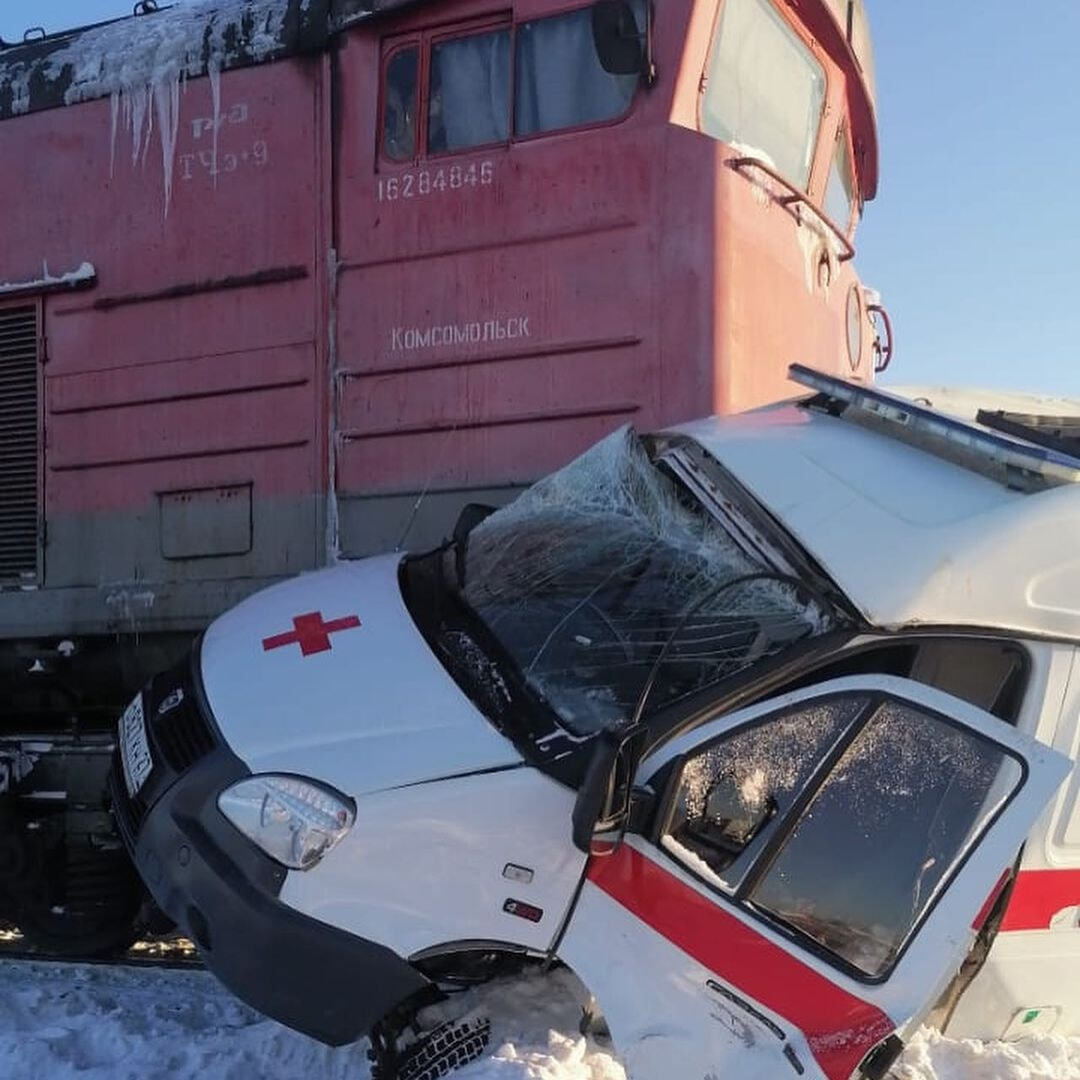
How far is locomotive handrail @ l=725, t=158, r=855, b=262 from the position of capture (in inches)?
191

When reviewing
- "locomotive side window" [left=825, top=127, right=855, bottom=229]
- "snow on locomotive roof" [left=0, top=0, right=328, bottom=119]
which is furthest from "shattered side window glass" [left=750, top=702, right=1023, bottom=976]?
"snow on locomotive roof" [left=0, top=0, right=328, bottom=119]

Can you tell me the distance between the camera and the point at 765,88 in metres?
5.29

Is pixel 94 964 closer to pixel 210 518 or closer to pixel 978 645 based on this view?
pixel 210 518

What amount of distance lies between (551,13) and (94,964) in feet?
13.9

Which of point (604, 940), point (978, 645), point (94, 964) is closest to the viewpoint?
point (604, 940)

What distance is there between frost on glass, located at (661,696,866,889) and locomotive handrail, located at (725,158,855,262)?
8.71 ft

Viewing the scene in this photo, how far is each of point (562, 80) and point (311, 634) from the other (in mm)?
2625

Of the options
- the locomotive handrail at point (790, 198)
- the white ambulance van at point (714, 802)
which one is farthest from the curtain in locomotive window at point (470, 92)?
the white ambulance van at point (714, 802)

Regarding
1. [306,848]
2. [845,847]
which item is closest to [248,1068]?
[306,848]

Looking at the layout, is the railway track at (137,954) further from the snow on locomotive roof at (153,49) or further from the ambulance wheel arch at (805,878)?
the snow on locomotive roof at (153,49)

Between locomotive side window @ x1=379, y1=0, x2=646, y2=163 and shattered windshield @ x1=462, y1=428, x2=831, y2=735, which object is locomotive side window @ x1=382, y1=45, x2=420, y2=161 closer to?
locomotive side window @ x1=379, y1=0, x2=646, y2=163

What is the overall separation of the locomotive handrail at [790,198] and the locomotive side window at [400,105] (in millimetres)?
1350

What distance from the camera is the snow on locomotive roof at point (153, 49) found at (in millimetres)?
5141

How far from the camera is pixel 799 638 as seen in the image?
303 centimetres
